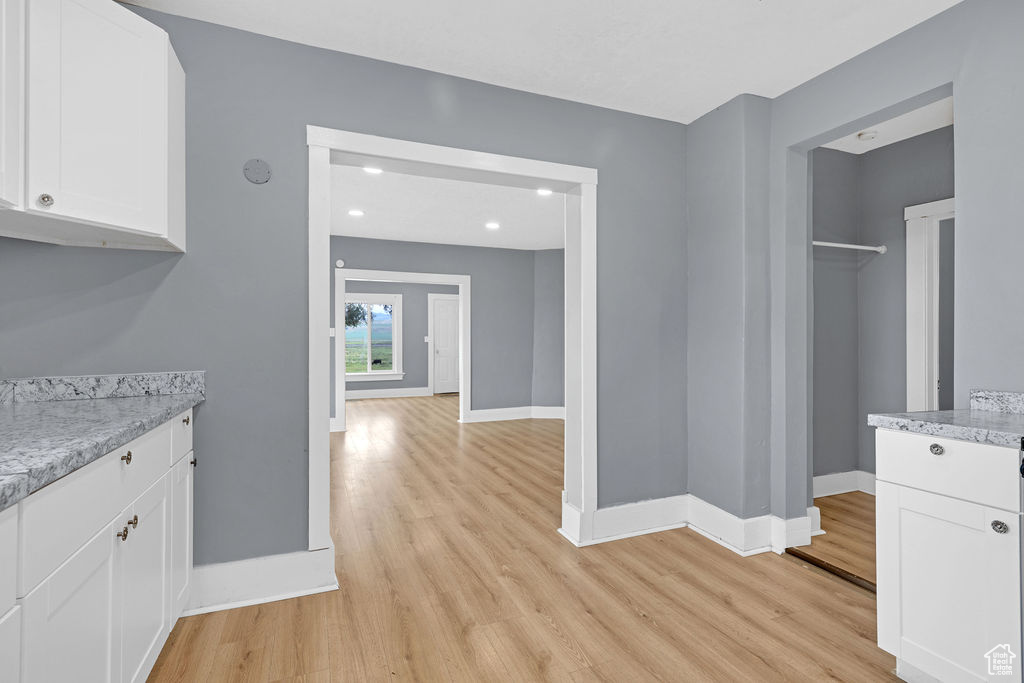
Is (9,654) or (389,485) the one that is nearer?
(9,654)

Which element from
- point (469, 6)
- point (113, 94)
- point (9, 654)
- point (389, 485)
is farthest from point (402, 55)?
point (389, 485)

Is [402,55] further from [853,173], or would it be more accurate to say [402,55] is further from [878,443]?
[853,173]

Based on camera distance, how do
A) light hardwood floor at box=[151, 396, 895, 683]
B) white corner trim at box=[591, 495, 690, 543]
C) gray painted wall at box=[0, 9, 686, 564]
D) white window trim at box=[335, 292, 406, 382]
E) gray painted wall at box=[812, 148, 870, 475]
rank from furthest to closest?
white window trim at box=[335, 292, 406, 382] → gray painted wall at box=[812, 148, 870, 475] → white corner trim at box=[591, 495, 690, 543] → gray painted wall at box=[0, 9, 686, 564] → light hardwood floor at box=[151, 396, 895, 683]

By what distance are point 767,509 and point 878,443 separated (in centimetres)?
131

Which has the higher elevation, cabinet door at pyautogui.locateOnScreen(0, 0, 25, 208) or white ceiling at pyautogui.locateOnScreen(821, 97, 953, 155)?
white ceiling at pyautogui.locateOnScreen(821, 97, 953, 155)

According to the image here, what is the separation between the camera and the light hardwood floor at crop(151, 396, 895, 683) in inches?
70.4

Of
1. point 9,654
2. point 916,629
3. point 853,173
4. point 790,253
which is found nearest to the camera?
point 9,654

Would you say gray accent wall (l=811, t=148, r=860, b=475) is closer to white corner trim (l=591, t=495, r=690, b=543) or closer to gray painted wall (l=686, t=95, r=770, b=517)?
gray painted wall (l=686, t=95, r=770, b=517)

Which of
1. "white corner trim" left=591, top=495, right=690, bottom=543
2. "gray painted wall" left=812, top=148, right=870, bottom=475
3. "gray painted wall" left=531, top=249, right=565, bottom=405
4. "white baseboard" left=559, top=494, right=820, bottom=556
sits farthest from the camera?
"gray painted wall" left=531, top=249, right=565, bottom=405

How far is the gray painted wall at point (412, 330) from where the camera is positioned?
10.1 metres

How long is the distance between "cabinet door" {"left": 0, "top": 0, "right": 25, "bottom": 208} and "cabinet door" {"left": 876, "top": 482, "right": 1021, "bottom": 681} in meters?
2.92

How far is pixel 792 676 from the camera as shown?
1.73m

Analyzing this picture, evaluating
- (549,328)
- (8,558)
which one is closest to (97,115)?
(8,558)

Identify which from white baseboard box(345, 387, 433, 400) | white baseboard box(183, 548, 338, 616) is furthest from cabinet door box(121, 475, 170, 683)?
white baseboard box(345, 387, 433, 400)
